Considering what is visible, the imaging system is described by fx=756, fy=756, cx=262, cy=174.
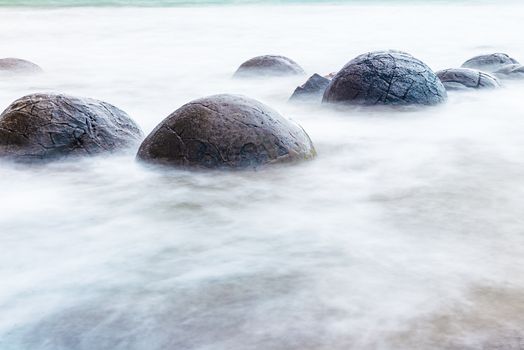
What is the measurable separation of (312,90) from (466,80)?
168 cm

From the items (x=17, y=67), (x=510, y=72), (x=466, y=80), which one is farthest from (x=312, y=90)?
(x=17, y=67)

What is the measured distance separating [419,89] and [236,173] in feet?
9.94

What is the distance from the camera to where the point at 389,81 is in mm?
7184

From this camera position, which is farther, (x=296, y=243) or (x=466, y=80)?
(x=466, y=80)

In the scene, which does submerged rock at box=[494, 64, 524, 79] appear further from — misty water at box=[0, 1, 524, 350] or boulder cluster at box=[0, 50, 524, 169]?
boulder cluster at box=[0, 50, 524, 169]

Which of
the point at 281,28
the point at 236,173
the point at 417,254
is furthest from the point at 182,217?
the point at 281,28

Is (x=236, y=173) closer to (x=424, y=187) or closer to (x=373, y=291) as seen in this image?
(x=424, y=187)

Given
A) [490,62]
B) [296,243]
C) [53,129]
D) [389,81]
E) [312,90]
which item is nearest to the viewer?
[296,243]

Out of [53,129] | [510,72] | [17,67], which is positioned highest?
[53,129]

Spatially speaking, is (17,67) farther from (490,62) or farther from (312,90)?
(490,62)

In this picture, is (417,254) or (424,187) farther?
(424,187)

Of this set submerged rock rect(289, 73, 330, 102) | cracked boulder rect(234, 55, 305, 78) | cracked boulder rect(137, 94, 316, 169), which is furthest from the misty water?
cracked boulder rect(234, 55, 305, 78)

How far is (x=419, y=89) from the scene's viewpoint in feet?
23.8

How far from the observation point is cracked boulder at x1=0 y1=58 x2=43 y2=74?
1091 cm
